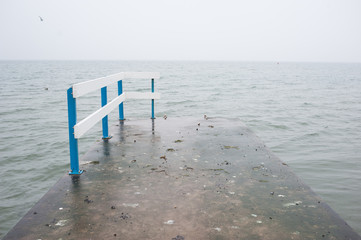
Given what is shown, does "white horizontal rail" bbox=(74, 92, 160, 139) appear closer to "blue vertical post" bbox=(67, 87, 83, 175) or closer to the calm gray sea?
"blue vertical post" bbox=(67, 87, 83, 175)

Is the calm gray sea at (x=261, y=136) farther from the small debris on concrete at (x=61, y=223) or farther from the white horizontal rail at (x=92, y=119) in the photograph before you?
the small debris on concrete at (x=61, y=223)

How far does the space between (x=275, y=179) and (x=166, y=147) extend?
7.36ft

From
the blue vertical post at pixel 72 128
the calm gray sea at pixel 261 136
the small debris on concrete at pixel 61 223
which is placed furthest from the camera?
the calm gray sea at pixel 261 136

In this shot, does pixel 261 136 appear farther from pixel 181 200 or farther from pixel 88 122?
pixel 181 200

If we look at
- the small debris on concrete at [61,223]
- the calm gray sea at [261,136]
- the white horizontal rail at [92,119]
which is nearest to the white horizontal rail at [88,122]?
the white horizontal rail at [92,119]

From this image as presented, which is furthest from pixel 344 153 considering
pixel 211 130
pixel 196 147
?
pixel 196 147

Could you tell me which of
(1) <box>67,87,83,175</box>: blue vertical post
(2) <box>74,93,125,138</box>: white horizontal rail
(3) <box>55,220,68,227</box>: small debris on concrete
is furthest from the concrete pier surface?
(2) <box>74,93,125,138</box>: white horizontal rail

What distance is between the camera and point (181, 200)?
352 cm

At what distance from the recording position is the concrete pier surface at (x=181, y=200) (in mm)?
2888

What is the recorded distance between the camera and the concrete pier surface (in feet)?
9.47

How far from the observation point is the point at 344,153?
926 centimetres

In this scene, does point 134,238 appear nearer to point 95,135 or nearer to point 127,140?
point 127,140

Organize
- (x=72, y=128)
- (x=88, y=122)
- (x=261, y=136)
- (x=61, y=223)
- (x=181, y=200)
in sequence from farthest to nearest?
(x=261, y=136) < (x=88, y=122) < (x=72, y=128) < (x=181, y=200) < (x=61, y=223)

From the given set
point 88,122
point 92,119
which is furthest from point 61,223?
point 92,119
